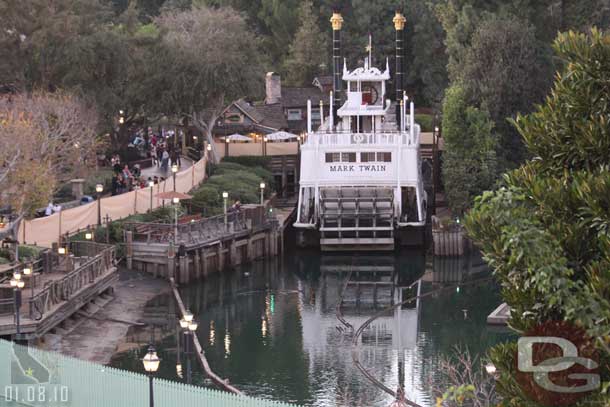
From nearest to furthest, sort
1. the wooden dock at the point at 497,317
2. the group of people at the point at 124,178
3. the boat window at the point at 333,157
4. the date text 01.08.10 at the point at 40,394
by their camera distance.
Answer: the date text 01.08.10 at the point at 40,394
the wooden dock at the point at 497,317
the group of people at the point at 124,178
the boat window at the point at 333,157

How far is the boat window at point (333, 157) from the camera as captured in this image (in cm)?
6372

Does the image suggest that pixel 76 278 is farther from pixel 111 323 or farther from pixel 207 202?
pixel 207 202

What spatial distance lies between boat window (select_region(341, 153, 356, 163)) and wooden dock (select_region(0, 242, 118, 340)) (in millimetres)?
16592

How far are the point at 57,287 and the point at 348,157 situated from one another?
23538 mm

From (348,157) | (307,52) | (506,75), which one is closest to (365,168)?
(348,157)

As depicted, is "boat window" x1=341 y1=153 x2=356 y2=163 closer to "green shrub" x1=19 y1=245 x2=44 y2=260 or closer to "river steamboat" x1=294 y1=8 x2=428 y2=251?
"river steamboat" x1=294 y1=8 x2=428 y2=251

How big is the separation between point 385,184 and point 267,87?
28.5 metres

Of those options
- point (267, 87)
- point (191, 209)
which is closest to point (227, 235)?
point (191, 209)

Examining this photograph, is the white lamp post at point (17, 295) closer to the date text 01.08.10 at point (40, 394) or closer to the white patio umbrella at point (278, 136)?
the date text 01.08.10 at point (40, 394)

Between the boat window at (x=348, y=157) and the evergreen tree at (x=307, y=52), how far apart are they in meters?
34.3

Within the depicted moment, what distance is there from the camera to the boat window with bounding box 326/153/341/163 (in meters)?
63.7

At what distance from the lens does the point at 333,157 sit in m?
63.8

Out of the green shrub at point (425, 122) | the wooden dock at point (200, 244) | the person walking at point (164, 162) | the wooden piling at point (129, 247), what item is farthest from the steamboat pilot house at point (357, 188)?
the green shrub at point (425, 122)

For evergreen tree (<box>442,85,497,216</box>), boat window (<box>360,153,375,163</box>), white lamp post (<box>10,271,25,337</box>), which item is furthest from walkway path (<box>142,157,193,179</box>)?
white lamp post (<box>10,271,25,337</box>)
